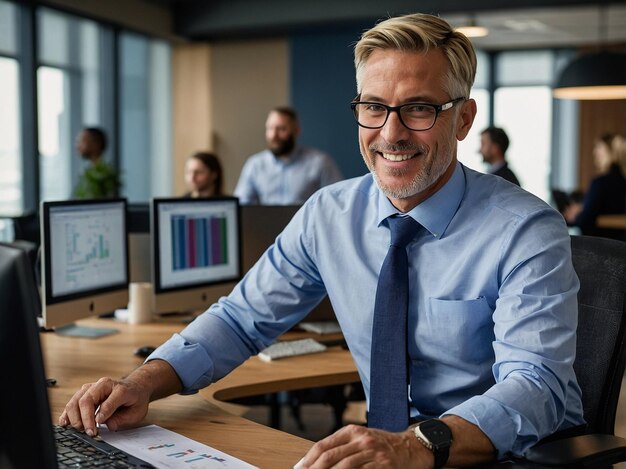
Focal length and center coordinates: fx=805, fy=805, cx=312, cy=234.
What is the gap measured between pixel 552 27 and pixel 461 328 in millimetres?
8263

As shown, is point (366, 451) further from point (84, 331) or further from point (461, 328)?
point (84, 331)

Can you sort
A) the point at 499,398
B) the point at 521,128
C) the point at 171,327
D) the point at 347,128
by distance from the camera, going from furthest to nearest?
the point at 521,128
the point at 347,128
the point at 171,327
the point at 499,398

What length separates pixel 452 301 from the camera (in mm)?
1521

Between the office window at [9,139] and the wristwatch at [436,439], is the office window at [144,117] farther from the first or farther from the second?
the wristwatch at [436,439]

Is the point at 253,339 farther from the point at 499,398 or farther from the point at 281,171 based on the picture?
the point at 281,171

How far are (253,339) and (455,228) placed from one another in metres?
0.51

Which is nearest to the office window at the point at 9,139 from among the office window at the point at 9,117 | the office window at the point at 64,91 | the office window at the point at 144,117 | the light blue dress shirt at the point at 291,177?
the office window at the point at 9,117

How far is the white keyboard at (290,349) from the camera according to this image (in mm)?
2293

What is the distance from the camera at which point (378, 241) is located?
1670 millimetres

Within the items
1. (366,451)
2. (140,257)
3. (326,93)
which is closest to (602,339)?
(366,451)

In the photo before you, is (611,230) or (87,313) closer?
(87,313)

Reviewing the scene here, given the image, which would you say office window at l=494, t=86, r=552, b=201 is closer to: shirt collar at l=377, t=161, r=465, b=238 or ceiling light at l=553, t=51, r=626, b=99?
ceiling light at l=553, t=51, r=626, b=99

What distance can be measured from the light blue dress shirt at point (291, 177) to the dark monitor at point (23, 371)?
4.92 metres

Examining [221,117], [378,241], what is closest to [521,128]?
[221,117]
